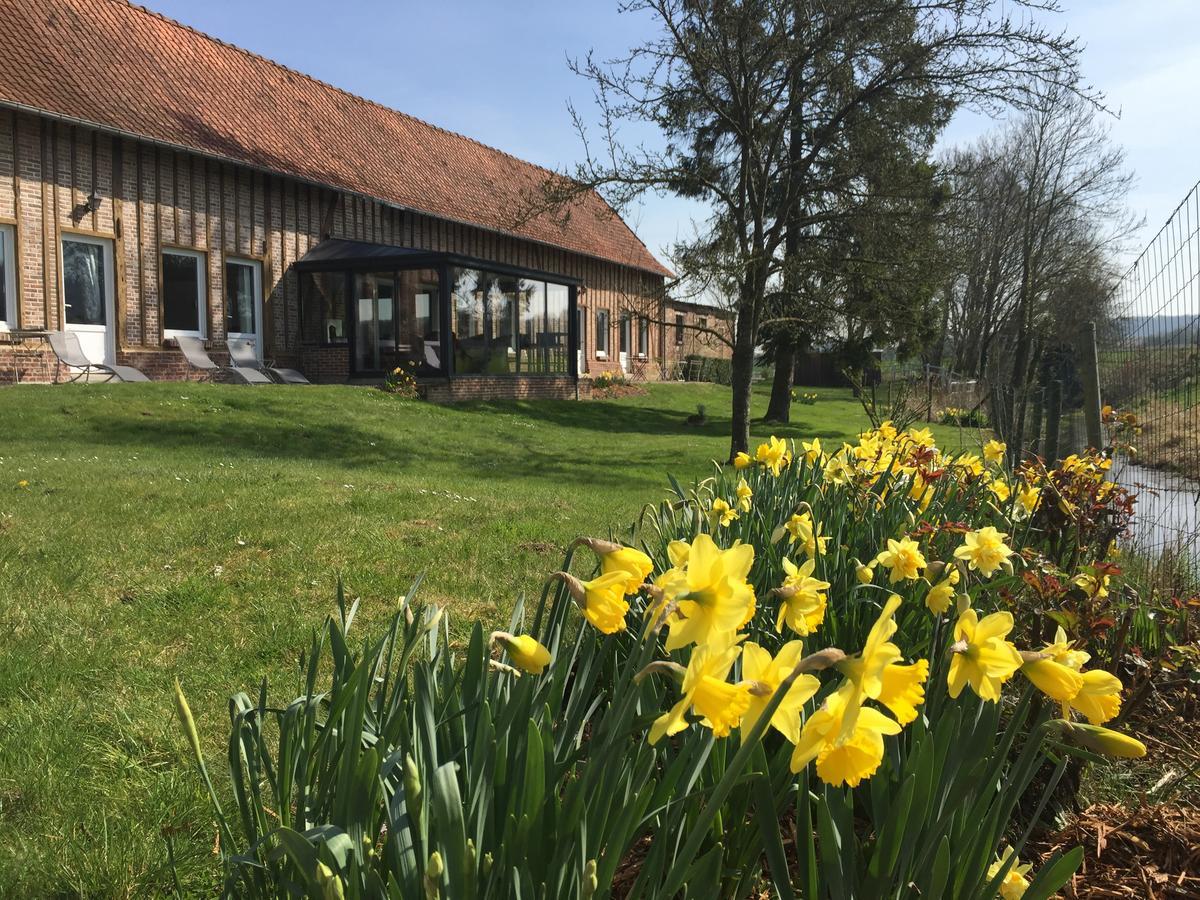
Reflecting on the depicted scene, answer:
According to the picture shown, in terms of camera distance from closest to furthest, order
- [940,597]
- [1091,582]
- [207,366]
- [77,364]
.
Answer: [940,597] → [1091,582] → [77,364] → [207,366]

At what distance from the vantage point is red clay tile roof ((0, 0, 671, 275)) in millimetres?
13211

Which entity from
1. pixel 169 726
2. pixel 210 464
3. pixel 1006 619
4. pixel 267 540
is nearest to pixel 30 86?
pixel 210 464

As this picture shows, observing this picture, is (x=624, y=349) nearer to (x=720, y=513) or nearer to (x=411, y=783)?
(x=720, y=513)

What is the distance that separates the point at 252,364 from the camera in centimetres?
1527

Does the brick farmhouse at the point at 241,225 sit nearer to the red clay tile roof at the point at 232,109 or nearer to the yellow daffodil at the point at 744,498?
the red clay tile roof at the point at 232,109

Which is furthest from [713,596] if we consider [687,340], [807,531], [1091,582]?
[687,340]

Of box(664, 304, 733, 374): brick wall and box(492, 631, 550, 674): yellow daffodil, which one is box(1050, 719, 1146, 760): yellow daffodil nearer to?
box(492, 631, 550, 674): yellow daffodil

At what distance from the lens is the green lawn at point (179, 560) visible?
2.09 meters

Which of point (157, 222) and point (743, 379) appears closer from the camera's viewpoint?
point (743, 379)

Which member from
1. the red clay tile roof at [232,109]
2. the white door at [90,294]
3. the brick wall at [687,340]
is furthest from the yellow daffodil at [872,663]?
the brick wall at [687,340]

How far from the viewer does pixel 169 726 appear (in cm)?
253

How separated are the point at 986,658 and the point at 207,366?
49.7 ft

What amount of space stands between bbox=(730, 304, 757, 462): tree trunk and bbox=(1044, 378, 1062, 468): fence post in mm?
4858

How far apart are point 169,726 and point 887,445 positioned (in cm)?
320
